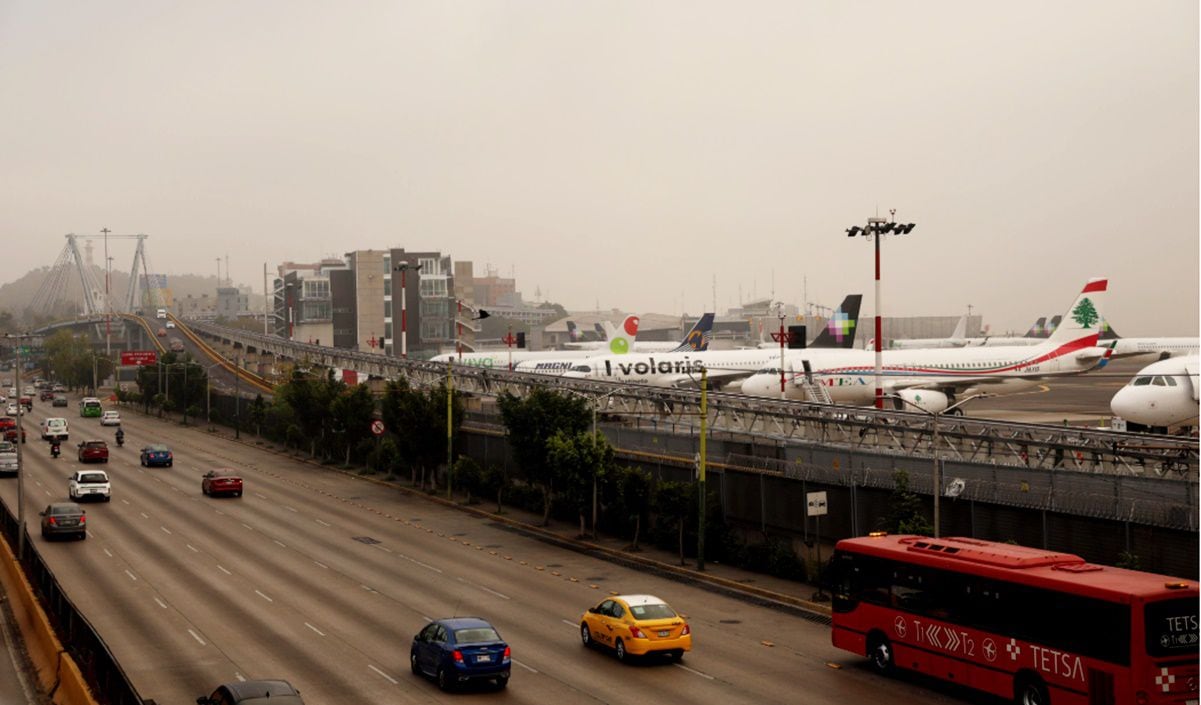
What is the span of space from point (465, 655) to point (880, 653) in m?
10.4

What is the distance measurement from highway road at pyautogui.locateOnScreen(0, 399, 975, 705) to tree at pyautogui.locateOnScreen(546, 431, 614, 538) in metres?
3.14

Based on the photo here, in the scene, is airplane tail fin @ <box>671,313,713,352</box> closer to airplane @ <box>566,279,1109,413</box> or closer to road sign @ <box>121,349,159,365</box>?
airplane @ <box>566,279,1109,413</box>

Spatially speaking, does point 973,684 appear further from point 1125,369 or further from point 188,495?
point 1125,369

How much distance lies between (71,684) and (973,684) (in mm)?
19983

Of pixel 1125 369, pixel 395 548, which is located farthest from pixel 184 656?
pixel 1125 369

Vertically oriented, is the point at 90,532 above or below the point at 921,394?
below

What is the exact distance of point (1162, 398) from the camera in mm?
54281

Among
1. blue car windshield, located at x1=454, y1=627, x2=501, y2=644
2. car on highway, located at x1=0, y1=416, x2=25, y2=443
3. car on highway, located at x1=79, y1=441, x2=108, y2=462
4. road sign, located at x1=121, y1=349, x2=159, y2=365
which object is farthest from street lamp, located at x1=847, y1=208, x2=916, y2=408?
road sign, located at x1=121, y1=349, x2=159, y2=365

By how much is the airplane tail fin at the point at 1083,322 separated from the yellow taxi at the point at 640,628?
69549 mm

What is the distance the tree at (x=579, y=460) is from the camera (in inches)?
2108

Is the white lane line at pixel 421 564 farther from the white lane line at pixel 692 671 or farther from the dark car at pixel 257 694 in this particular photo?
the dark car at pixel 257 694

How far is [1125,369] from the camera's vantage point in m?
180

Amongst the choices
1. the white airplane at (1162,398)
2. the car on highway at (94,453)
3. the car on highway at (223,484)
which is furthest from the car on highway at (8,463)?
the white airplane at (1162,398)

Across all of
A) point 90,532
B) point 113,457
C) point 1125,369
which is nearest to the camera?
point 90,532
